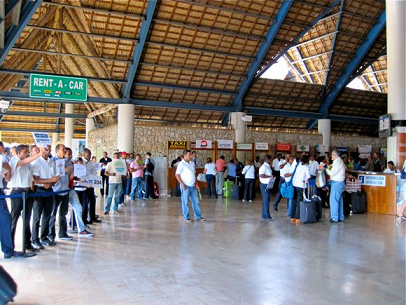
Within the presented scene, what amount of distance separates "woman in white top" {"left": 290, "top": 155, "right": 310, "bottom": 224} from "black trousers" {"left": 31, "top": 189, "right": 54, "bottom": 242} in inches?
210

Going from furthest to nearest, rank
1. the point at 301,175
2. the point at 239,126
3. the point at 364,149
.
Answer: the point at 364,149 < the point at 239,126 < the point at 301,175

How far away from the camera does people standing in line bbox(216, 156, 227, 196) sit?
605 inches

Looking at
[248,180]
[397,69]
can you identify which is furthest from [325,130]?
[248,180]

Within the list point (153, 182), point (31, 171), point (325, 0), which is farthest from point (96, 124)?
point (31, 171)

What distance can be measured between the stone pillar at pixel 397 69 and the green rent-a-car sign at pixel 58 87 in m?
10.5

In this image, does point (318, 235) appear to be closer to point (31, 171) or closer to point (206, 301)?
point (206, 301)

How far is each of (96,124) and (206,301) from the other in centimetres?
2156

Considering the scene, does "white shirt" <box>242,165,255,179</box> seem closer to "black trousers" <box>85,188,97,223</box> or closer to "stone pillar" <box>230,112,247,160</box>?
"black trousers" <box>85,188,97,223</box>

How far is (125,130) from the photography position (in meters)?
16.5

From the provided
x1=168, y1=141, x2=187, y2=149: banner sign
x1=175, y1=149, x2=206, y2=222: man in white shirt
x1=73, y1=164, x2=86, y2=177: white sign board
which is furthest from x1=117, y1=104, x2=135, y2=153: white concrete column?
x1=73, y1=164, x2=86, y2=177: white sign board

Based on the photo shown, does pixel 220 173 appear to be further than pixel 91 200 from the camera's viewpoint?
Yes

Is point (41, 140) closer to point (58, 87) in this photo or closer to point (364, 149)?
point (58, 87)

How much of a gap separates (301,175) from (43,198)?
5.51 m

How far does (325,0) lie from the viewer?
1612 cm
